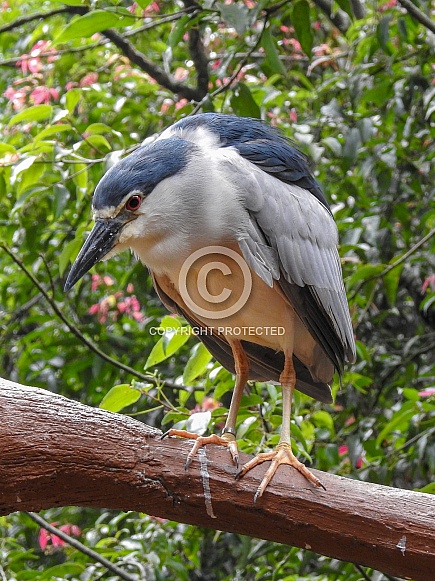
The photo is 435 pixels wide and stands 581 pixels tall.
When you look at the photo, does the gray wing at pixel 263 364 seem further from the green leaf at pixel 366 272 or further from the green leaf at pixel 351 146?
the green leaf at pixel 351 146

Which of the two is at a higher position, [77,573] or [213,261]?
[213,261]

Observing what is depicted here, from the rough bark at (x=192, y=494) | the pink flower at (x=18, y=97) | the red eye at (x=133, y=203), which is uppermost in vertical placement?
the pink flower at (x=18, y=97)

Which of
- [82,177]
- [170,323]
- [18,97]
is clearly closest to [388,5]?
[18,97]

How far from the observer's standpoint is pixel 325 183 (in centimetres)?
351

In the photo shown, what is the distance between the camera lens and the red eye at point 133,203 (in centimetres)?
202

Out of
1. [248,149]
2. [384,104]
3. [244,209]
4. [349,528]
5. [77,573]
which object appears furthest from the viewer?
[384,104]

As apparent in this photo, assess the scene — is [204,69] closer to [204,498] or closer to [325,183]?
[325,183]

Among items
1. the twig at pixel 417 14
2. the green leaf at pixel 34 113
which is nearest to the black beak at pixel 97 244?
the green leaf at pixel 34 113

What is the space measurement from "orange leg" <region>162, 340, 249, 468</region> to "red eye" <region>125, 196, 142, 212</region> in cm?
60

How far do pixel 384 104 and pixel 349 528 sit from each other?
7.37ft

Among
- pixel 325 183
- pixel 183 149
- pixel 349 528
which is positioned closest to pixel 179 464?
pixel 349 528

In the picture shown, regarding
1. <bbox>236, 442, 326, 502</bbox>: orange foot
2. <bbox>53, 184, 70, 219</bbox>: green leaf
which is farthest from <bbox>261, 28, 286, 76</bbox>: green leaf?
<bbox>236, 442, 326, 502</bbox>: orange foot

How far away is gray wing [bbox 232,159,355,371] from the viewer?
212 cm

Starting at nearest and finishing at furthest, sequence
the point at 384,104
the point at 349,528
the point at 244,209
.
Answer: the point at 349,528
the point at 244,209
the point at 384,104
